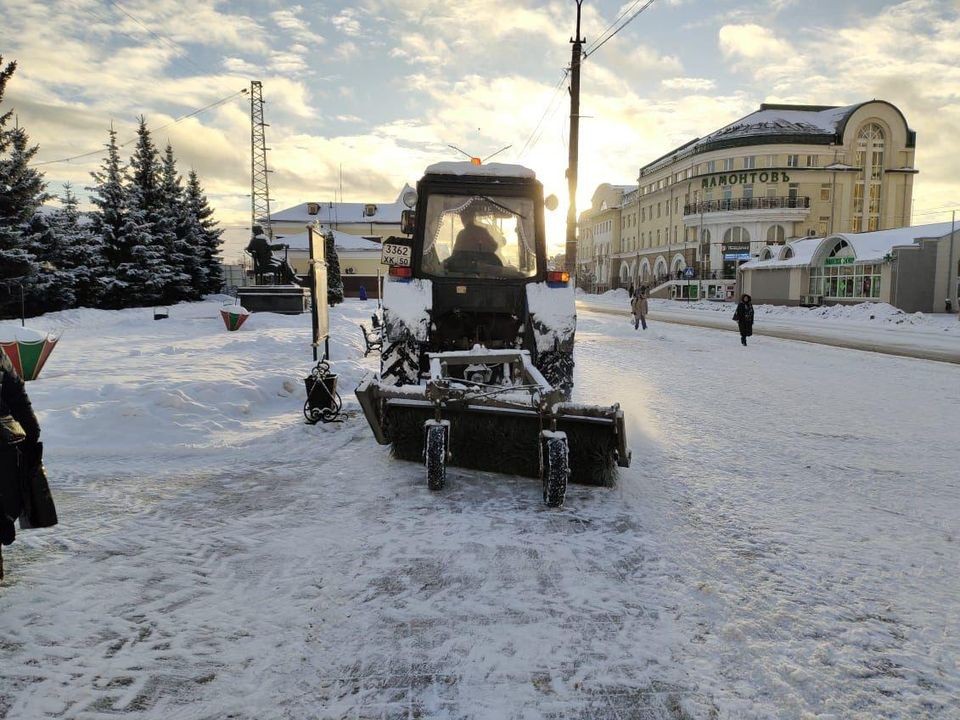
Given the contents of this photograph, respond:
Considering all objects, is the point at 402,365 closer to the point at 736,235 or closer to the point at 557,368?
the point at 557,368

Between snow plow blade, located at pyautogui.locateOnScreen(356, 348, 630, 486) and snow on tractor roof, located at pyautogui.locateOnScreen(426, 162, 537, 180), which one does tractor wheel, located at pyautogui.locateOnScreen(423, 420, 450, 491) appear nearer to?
snow plow blade, located at pyautogui.locateOnScreen(356, 348, 630, 486)

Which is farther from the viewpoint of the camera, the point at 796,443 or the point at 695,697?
the point at 796,443

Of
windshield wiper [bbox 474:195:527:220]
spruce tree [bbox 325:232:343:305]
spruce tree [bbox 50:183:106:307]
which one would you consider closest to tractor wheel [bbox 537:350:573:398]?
windshield wiper [bbox 474:195:527:220]

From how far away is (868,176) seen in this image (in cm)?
5634

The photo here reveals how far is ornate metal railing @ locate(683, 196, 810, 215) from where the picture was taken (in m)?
55.0

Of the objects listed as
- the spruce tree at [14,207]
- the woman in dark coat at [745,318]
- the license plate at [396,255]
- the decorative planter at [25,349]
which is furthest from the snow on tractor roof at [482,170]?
the spruce tree at [14,207]

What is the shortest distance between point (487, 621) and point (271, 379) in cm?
654

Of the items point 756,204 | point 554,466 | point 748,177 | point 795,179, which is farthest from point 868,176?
point 554,466

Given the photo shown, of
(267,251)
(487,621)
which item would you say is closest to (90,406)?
(487,621)

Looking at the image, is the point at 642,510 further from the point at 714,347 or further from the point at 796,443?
the point at 714,347

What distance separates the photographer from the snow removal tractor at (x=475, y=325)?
471 centimetres

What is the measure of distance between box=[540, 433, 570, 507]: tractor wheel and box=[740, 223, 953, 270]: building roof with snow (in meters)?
34.4

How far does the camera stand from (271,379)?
8.56 metres

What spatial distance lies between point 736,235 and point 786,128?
1062 centimetres
